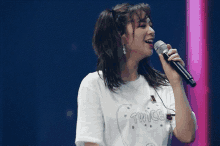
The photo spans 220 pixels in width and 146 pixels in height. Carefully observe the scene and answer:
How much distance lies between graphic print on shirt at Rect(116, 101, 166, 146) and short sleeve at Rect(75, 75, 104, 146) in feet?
0.33

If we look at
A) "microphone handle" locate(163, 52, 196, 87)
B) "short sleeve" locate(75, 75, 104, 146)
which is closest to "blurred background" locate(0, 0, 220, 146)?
"short sleeve" locate(75, 75, 104, 146)

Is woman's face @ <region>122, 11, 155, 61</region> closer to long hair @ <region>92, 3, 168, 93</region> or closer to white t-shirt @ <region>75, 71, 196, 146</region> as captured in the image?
long hair @ <region>92, 3, 168, 93</region>

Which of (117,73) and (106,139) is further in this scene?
(117,73)

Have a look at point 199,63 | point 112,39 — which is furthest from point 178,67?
point 199,63

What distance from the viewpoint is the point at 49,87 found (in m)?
1.61

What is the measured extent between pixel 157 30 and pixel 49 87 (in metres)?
1.05

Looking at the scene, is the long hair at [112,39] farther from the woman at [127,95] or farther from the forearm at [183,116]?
the forearm at [183,116]

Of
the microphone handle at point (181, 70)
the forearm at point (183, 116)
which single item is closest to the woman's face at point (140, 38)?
the microphone handle at point (181, 70)

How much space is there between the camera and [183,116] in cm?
96

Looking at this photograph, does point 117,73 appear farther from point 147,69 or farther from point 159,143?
point 159,143

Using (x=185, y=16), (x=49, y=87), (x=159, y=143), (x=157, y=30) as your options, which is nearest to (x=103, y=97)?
(x=159, y=143)

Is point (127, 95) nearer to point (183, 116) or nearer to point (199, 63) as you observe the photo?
point (183, 116)

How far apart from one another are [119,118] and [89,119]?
15cm

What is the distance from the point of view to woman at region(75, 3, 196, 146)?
93 centimetres
